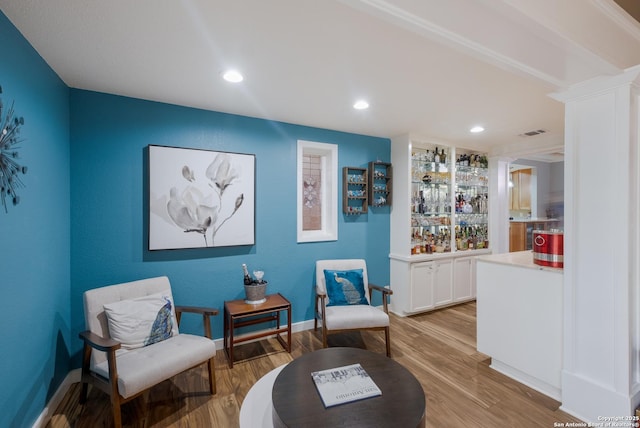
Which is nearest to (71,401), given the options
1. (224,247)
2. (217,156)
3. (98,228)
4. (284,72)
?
(98,228)

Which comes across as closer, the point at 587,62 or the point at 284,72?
the point at 587,62

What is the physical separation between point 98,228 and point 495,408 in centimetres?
340

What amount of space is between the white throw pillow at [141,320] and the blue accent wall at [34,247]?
402 millimetres

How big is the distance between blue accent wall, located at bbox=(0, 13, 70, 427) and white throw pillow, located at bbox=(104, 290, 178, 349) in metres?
0.40

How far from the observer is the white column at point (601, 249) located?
5.82ft

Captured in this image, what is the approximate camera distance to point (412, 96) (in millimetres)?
2496

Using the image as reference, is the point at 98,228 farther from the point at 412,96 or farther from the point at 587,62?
the point at 587,62

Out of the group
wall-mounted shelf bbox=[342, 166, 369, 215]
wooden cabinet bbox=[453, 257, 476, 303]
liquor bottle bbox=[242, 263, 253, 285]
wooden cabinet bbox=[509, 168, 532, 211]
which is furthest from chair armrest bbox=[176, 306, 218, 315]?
wooden cabinet bbox=[509, 168, 532, 211]

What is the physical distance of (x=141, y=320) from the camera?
2.11 meters

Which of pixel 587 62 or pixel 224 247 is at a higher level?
pixel 587 62

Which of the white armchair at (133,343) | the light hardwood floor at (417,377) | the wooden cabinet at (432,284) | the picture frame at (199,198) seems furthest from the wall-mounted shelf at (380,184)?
the white armchair at (133,343)

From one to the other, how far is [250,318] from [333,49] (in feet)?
8.62

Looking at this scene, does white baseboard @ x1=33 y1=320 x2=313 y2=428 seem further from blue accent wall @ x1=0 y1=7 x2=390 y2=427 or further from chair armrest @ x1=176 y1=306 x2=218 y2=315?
chair armrest @ x1=176 y1=306 x2=218 y2=315

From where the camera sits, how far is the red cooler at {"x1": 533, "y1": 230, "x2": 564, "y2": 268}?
2.17 metres
